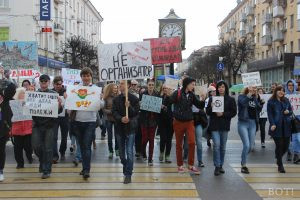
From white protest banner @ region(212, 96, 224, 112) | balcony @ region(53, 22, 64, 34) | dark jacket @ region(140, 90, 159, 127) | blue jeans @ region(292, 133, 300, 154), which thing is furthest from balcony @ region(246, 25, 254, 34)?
white protest banner @ region(212, 96, 224, 112)

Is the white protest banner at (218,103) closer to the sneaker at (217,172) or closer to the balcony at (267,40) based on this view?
the sneaker at (217,172)

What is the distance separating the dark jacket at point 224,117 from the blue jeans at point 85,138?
88.5 inches

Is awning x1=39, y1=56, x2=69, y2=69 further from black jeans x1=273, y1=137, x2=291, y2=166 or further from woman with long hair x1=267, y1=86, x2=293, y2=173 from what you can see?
black jeans x1=273, y1=137, x2=291, y2=166

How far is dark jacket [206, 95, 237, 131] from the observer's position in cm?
877

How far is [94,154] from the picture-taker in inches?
442

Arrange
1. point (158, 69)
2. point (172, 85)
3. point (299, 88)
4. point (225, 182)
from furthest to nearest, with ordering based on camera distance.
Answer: point (158, 69)
point (299, 88)
point (172, 85)
point (225, 182)

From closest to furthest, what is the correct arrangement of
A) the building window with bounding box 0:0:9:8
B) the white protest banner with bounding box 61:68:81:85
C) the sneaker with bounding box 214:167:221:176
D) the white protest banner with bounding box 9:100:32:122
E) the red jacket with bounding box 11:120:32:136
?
the sneaker with bounding box 214:167:221:176
the red jacket with bounding box 11:120:32:136
the white protest banner with bounding box 9:100:32:122
the white protest banner with bounding box 61:68:81:85
the building window with bounding box 0:0:9:8

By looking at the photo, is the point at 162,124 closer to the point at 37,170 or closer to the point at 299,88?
the point at 37,170

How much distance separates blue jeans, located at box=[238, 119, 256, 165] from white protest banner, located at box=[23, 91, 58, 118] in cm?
357

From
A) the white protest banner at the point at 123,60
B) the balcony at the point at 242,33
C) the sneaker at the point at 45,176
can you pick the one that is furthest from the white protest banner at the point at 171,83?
the balcony at the point at 242,33

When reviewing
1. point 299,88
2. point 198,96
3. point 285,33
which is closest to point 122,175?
point 198,96

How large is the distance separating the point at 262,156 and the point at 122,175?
3.97 m

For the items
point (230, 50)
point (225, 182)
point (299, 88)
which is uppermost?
point (230, 50)

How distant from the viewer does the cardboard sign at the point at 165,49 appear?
14914mm
